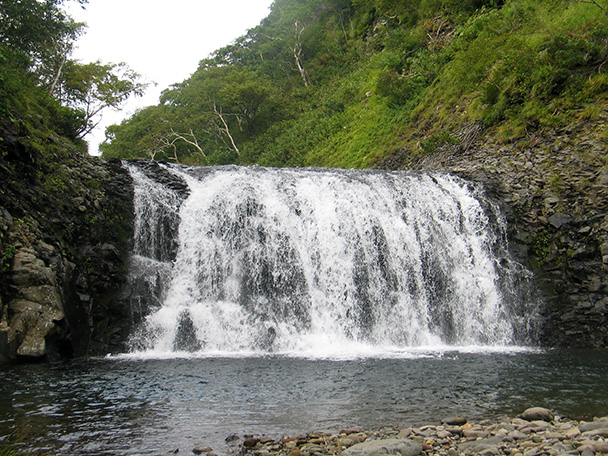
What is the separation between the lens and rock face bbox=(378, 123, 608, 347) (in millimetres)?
12609

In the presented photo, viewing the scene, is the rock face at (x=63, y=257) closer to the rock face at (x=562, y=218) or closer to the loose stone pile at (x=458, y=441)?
the loose stone pile at (x=458, y=441)

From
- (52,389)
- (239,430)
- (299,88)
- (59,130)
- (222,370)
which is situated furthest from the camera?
(299,88)

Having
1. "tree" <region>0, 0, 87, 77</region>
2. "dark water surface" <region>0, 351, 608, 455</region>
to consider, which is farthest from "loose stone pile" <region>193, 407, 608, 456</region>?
"tree" <region>0, 0, 87, 77</region>

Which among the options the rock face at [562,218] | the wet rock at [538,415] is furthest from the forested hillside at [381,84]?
the wet rock at [538,415]

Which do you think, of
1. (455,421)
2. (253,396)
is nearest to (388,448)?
(455,421)

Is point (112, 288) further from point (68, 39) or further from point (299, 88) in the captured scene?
point (299, 88)

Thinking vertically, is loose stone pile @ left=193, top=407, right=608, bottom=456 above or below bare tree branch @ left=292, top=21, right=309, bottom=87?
below

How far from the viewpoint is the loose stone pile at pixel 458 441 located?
4223 mm

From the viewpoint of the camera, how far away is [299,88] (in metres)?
42.4

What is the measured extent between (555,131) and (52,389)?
16.0m

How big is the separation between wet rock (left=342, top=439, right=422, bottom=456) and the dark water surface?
1.00 metres

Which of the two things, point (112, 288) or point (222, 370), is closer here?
point (222, 370)

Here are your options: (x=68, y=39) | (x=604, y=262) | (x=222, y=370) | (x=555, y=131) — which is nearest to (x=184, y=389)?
(x=222, y=370)

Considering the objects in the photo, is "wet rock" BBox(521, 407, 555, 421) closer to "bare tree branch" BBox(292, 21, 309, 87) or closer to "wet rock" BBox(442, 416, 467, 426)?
"wet rock" BBox(442, 416, 467, 426)
